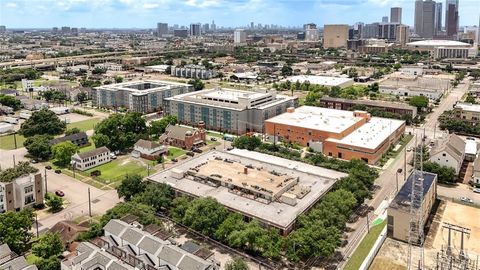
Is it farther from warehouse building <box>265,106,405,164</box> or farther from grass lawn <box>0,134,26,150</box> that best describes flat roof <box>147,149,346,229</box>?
grass lawn <box>0,134,26,150</box>

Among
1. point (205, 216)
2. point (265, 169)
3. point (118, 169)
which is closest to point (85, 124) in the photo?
point (118, 169)

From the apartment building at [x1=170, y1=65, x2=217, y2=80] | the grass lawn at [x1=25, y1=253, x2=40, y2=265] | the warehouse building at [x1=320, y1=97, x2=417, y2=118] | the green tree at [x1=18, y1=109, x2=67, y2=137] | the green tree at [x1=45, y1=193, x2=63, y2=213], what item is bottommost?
the grass lawn at [x1=25, y1=253, x2=40, y2=265]

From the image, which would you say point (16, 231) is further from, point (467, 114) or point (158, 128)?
point (467, 114)

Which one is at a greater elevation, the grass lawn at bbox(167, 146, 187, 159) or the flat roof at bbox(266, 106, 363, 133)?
the flat roof at bbox(266, 106, 363, 133)

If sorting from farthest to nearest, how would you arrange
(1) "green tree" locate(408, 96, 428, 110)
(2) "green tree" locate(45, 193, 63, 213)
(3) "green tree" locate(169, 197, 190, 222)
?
(1) "green tree" locate(408, 96, 428, 110), (2) "green tree" locate(45, 193, 63, 213), (3) "green tree" locate(169, 197, 190, 222)

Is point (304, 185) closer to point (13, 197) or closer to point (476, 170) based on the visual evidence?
point (476, 170)

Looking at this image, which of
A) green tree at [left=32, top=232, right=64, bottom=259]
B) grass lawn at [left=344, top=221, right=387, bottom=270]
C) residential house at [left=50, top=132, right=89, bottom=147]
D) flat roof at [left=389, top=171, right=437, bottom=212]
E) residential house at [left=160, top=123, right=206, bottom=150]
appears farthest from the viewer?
residential house at [left=160, top=123, right=206, bottom=150]

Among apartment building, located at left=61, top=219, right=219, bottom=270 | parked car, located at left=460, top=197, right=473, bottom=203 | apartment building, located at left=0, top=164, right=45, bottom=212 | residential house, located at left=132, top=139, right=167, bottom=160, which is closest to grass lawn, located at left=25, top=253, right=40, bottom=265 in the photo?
apartment building, located at left=61, top=219, right=219, bottom=270
